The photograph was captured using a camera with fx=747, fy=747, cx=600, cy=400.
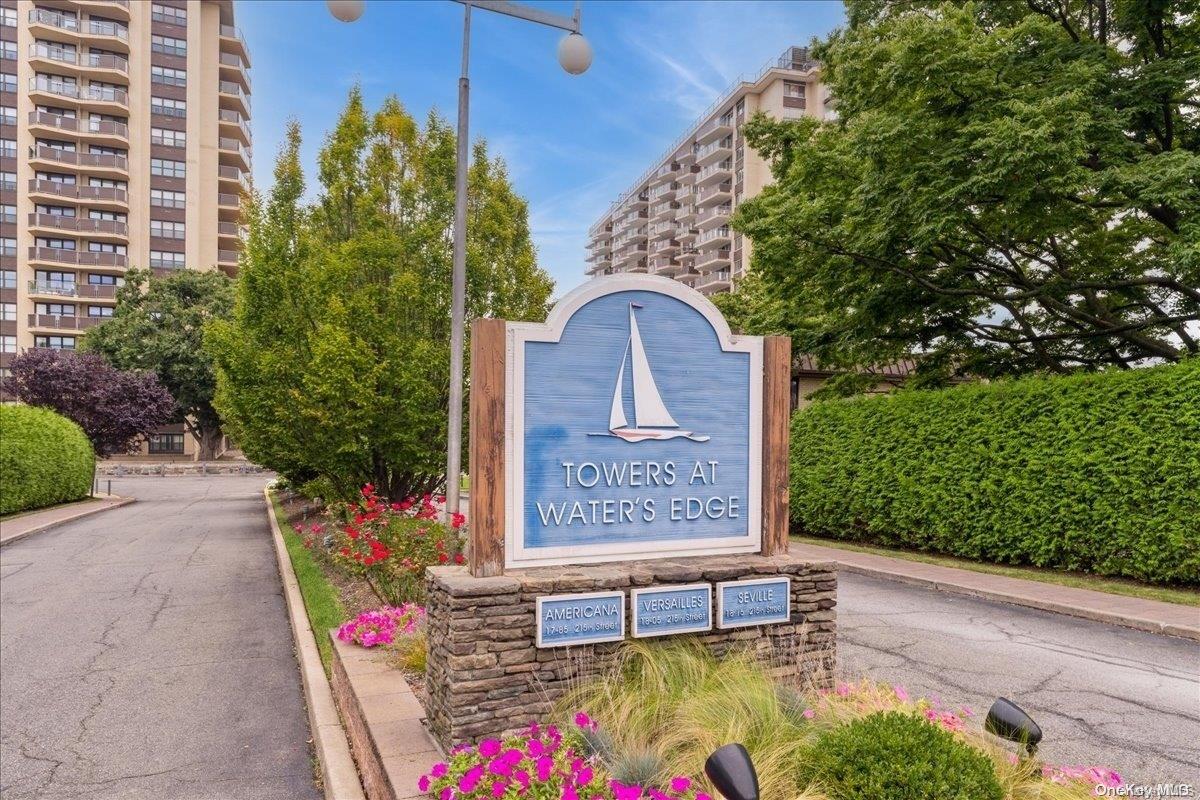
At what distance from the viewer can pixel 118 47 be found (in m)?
63.8

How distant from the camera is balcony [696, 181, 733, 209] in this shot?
243ft

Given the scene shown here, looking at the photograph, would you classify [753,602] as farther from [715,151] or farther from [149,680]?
[715,151]

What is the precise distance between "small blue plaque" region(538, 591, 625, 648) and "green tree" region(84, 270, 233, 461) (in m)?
53.5

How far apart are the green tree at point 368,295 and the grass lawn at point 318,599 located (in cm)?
157

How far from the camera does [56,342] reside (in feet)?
209

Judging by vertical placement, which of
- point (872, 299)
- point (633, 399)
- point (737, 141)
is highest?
point (737, 141)

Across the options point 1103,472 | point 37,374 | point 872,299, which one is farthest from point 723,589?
point 37,374

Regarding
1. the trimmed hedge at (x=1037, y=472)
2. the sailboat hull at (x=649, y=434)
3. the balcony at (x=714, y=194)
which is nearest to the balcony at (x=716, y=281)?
the balcony at (x=714, y=194)

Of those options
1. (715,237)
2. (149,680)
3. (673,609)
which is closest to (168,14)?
(715,237)

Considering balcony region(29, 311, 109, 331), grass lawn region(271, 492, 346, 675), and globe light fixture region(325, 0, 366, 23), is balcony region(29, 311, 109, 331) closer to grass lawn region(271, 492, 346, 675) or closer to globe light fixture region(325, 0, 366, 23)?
grass lawn region(271, 492, 346, 675)

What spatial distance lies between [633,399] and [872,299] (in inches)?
500

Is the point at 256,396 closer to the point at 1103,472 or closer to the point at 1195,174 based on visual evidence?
the point at 1103,472

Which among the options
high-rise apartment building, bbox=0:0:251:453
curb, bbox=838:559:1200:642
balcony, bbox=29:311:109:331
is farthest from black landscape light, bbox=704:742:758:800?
balcony, bbox=29:311:109:331

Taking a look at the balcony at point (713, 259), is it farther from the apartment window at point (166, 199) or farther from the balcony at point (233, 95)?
the apartment window at point (166, 199)
